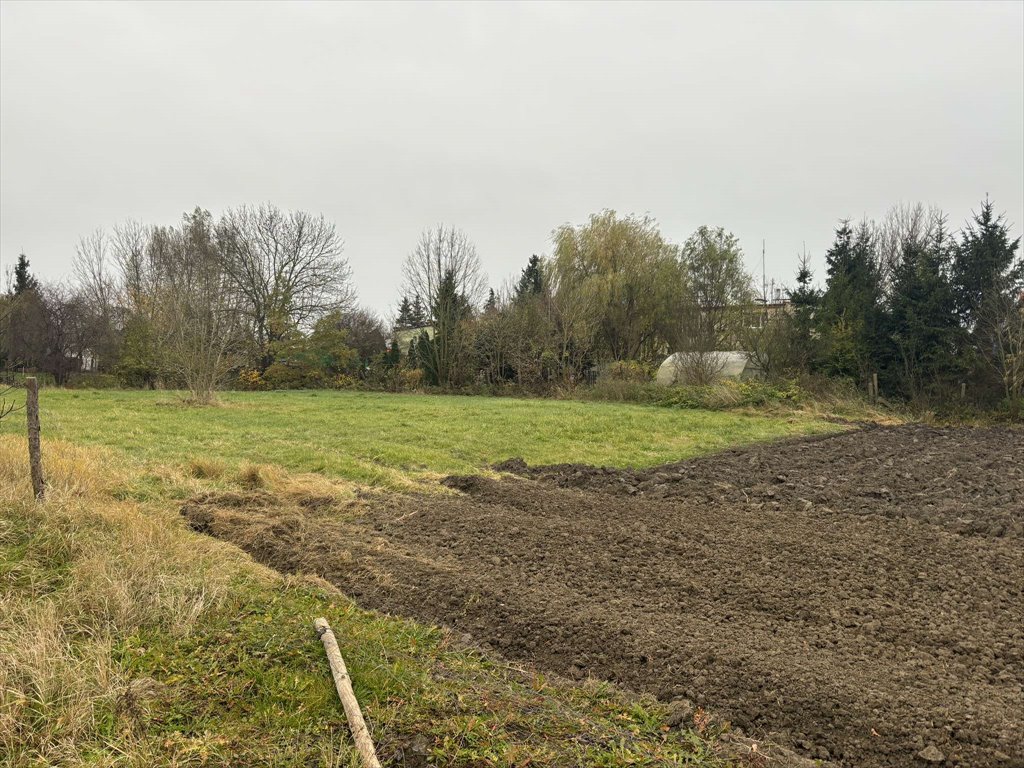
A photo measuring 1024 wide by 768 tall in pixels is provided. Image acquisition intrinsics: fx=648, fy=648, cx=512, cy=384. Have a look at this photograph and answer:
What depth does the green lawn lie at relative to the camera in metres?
→ 9.74

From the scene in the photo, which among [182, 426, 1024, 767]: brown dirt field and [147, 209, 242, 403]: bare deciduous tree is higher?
[147, 209, 242, 403]: bare deciduous tree

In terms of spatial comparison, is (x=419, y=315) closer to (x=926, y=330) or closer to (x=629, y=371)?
(x=629, y=371)

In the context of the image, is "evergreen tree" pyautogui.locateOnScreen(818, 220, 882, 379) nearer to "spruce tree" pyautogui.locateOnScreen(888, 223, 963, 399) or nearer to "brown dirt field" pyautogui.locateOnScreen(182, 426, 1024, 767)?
"spruce tree" pyautogui.locateOnScreen(888, 223, 963, 399)

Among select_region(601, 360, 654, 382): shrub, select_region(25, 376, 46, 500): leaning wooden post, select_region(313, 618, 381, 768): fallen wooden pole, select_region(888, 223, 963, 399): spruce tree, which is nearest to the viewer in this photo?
select_region(313, 618, 381, 768): fallen wooden pole

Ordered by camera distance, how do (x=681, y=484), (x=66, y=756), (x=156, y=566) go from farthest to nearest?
(x=681, y=484)
(x=156, y=566)
(x=66, y=756)

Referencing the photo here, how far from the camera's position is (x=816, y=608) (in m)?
4.29

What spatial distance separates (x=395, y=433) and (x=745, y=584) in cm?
896

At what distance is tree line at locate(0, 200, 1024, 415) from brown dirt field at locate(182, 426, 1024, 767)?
15304 mm

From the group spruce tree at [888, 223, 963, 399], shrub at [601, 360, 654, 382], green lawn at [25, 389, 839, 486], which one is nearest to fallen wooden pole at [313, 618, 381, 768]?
green lawn at [25, 389, 839, 486]

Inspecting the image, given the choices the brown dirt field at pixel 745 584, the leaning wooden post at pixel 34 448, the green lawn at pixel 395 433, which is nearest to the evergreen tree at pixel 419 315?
the green lawn at pixel 395 433

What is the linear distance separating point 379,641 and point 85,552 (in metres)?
2.34

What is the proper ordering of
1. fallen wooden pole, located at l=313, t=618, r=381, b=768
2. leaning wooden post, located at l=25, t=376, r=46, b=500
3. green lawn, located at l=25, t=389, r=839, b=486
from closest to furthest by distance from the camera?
fallen wooden pole, located at l=313, t=618, r=381, b=768, leaning wooden post, located at l=25, t=376, r=46, b=500, green lawn, located at l=25, t=389, r=839, b=486

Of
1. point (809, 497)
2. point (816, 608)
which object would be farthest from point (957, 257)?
point (816, 608)

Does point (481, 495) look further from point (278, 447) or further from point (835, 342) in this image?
point (835, 342)
